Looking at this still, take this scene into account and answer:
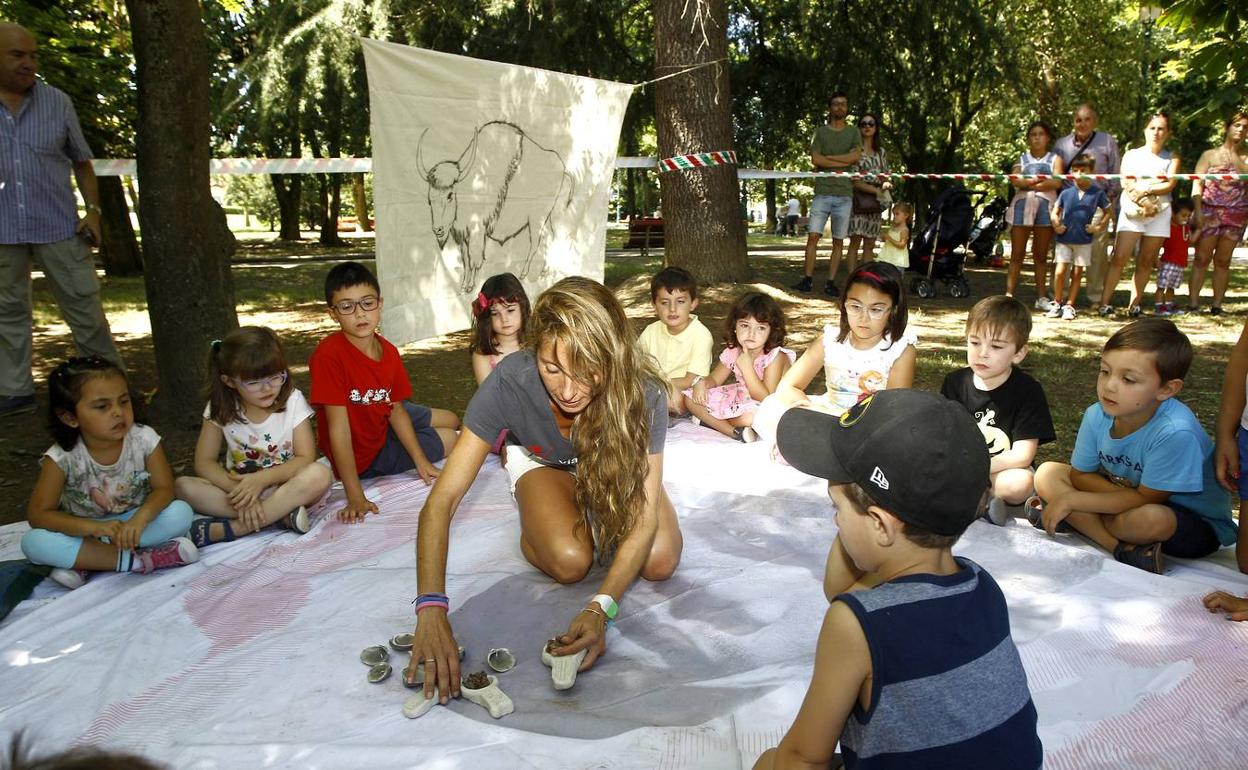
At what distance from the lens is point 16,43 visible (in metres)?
4.14

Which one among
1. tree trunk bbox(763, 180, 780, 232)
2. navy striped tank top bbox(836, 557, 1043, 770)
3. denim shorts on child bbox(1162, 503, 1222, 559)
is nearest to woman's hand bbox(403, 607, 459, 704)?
navy striped tank top bbox(836, 557, 1043, 770)

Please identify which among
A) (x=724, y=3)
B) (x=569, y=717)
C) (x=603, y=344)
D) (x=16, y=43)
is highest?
(x=724, y=3)

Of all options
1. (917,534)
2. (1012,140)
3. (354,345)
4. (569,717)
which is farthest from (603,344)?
(1012,140)

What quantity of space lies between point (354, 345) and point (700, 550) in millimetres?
1646

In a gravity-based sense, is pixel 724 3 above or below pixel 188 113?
above

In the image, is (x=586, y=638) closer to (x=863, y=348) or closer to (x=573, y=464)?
(x=573, y=464)

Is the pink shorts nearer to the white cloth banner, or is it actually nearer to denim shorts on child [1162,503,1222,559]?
the white cloth banner

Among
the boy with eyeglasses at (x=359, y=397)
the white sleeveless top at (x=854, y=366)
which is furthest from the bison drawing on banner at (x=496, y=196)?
the white sleeveless top at (x=854, y=366)

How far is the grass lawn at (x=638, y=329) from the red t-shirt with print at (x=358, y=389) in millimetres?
1065

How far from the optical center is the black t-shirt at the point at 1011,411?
3.24 metres

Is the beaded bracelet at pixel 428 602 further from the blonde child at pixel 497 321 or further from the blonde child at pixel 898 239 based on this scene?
the blonde child at pixel 898 239

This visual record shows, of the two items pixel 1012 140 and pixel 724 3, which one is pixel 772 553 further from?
pixel 1012 140

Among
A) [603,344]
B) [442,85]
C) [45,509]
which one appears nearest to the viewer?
[603,344]

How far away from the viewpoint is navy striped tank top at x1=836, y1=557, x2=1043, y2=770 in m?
1.23
